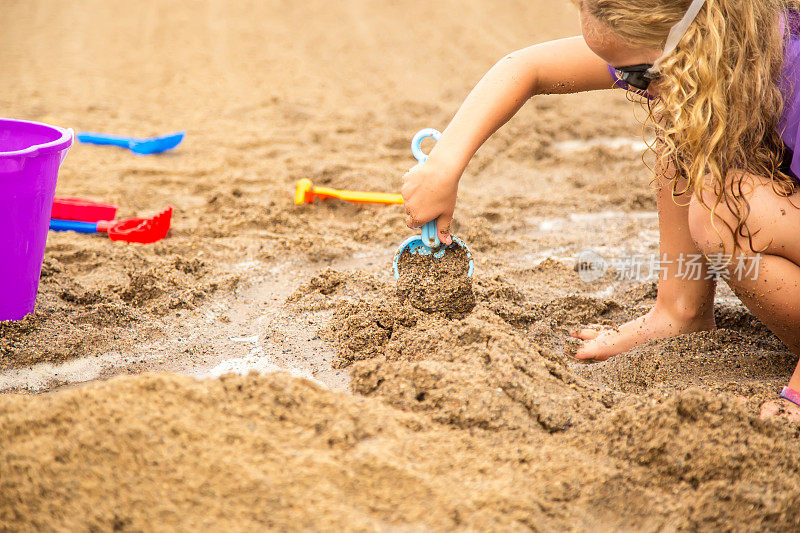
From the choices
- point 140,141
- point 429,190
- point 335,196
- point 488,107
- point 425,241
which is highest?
point 488,107

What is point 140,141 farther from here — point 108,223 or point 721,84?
point 721,84

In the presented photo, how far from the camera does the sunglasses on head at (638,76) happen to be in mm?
1788

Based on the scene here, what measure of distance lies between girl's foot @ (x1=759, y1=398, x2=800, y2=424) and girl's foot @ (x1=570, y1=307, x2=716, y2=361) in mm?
456

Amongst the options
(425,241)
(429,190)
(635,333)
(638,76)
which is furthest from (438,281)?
(638,76)

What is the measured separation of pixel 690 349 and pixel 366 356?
964mm

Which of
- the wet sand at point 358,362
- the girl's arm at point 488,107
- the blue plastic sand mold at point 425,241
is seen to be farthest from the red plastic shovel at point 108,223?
the girl's arm at point 488,107

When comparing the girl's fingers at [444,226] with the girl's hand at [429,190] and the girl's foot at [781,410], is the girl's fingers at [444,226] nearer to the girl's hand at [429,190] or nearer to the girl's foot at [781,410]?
the girl's hand at [429,190]

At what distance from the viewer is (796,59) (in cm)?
180

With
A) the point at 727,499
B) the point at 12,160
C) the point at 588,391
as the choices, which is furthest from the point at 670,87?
the point at 12,160

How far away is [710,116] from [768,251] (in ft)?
1.34

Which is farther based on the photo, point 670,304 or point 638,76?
point 670,304

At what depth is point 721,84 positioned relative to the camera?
1704mm

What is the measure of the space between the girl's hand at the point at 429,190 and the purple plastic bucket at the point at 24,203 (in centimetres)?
102

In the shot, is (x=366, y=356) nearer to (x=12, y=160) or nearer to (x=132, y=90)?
(x=12, y=160)
